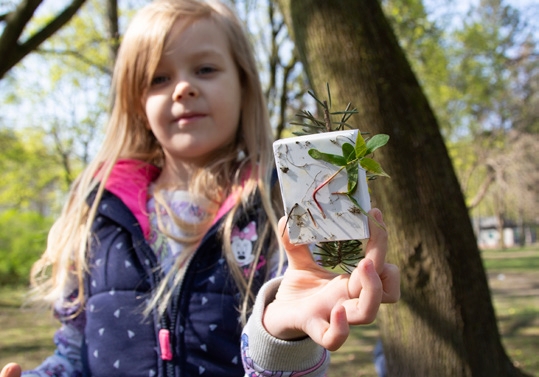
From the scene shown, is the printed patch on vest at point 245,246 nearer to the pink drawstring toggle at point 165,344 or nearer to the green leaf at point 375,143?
the pink drawstring toggle at point 165,344

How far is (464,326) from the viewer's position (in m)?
2.31

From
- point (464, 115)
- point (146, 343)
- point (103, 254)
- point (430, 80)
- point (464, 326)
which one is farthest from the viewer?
point (464, 115)

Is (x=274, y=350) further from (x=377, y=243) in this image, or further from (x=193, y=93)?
(x=193, y=93)

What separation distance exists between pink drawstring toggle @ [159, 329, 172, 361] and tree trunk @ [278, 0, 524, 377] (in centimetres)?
116

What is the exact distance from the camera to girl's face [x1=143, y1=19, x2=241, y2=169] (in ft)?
5.68

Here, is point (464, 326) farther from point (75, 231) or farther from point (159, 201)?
point (75, 231)

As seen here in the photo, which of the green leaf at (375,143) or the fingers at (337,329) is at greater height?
the green leaf at (375,143)

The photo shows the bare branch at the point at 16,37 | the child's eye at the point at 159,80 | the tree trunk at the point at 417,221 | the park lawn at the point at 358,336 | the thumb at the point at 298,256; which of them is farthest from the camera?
the park lawn at the point at 358,336

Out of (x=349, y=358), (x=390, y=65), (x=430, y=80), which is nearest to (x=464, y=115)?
(x=430, y=80)

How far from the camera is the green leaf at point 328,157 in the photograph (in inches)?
35.8

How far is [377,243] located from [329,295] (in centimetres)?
15

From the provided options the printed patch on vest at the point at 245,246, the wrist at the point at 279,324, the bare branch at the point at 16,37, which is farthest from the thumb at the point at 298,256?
the bare branch at the point at 16,37

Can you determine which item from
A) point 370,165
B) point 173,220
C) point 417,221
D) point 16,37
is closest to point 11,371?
point 173,220

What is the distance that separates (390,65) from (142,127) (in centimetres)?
121
